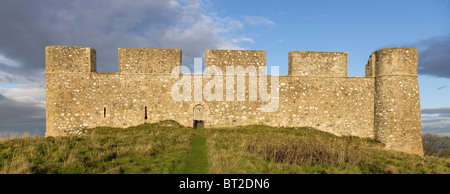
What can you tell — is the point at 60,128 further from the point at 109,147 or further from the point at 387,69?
the point at 387,69

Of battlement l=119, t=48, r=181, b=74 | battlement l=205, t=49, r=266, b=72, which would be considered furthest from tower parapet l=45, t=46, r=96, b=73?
battlement l=205, t=49, r=266, b=72

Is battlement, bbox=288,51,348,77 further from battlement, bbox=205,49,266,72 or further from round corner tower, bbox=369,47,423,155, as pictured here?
round corner tower, bbox=369,47,423,155

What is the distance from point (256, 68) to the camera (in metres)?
19.2

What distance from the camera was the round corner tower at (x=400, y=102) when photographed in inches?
721

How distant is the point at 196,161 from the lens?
931cm

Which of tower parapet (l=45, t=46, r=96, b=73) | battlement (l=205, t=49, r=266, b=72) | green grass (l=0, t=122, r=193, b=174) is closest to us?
green grass (l=0, t=122, r=193, b=174)

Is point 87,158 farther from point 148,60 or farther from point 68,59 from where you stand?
point 68,59

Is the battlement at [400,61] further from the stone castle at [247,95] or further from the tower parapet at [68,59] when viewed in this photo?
the tower parapet at [68,59]

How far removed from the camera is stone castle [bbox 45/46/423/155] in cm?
1803

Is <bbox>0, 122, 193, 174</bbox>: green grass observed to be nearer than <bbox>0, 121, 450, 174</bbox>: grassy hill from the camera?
Yes

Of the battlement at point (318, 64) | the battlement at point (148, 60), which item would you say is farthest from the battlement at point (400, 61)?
the battlement at point (148, 60)

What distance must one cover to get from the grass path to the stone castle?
6.42 meters
